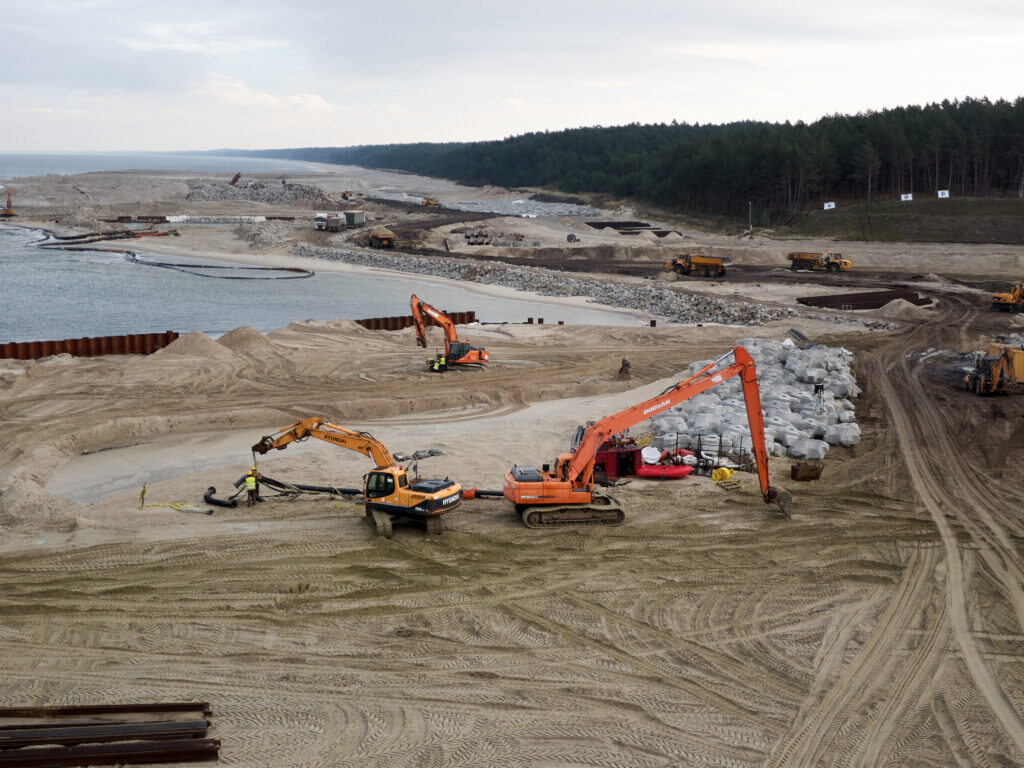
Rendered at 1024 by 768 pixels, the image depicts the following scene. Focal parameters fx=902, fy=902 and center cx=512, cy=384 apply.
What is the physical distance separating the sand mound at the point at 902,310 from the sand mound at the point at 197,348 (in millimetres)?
35896

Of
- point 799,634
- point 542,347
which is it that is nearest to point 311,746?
point 799,634

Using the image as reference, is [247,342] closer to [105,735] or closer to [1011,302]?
[105,735]

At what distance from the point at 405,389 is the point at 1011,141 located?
265 feet

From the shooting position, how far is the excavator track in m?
20.7

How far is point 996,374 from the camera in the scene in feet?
106

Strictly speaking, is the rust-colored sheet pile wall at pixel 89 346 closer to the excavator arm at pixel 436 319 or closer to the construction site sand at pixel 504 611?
the construction site sand at pixel 504 611

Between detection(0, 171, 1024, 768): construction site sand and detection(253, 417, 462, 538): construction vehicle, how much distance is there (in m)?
0.58

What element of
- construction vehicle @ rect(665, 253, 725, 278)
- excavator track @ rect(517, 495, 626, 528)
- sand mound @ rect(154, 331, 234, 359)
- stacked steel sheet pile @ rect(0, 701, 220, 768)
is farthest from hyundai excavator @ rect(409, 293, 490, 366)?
construction vehicle @ rect(665, 253, 725, 278)

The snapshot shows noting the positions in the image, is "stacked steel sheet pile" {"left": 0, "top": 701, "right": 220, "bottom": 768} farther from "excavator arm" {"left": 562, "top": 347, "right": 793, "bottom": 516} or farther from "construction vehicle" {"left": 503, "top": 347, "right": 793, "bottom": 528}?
"excavator arm" {"left": 562, "top": 347, "right": 793, "bottom": 516}

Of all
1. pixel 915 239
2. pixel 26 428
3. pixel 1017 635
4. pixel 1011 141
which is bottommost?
pixel 1017 635

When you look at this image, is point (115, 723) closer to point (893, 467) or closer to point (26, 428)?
point (26, 428)

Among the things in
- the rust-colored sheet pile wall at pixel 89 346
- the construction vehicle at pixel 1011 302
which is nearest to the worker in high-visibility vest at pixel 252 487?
the rust-colored sheet pile wall at pixel 89 346

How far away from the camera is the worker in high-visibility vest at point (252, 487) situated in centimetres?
2175

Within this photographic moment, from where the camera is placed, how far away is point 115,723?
12570mm
